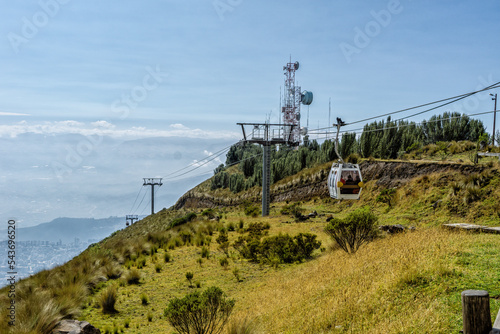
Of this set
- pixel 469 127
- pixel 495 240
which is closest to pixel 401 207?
pixel 495 240

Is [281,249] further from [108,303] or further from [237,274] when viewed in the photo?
[108,303]

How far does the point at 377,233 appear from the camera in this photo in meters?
17.1

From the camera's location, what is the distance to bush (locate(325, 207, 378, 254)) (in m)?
15.7

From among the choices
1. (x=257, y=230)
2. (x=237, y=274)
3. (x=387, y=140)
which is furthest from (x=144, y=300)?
(x=387, y=140)

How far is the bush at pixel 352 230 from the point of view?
51.4 ft

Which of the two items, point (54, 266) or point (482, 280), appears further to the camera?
point (54, 266)

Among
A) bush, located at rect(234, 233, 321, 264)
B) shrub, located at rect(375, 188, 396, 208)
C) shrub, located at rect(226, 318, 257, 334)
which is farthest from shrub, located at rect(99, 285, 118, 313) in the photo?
shrub, located at rect(375, 188, 396, 208)

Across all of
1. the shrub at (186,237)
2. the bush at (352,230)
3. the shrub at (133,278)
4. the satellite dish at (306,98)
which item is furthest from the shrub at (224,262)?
the satellite dish at (306,98)

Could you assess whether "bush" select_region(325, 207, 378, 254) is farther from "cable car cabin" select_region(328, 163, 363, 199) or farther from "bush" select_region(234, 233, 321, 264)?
"cable car cabin" select_region(328, 163, 363, 199)

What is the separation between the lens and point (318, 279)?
12.0m

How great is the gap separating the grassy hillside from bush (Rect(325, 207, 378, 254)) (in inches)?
24.7

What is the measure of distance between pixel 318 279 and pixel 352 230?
4.36m

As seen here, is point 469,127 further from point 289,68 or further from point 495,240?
point 495,240

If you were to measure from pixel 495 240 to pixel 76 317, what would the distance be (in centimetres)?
1404
